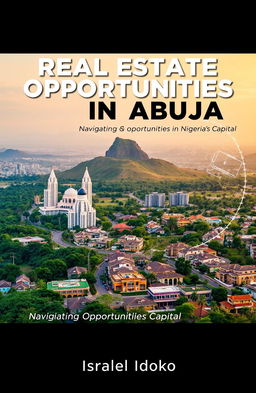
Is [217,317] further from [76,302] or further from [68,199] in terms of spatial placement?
[68,199]

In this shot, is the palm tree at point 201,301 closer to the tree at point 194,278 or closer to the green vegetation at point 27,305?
the tree at point 194,278

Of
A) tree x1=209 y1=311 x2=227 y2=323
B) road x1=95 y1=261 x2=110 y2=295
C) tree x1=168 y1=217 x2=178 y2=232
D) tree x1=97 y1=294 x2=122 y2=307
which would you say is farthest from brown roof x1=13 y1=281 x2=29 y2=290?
tree x1=168 y1=217 x2=178 y2=232

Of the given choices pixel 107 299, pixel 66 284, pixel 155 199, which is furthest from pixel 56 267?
pixel 155 199

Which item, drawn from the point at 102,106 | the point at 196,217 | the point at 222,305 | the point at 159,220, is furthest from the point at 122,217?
the point at 102,106

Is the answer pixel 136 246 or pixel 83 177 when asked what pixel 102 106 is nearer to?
pixel 136 246

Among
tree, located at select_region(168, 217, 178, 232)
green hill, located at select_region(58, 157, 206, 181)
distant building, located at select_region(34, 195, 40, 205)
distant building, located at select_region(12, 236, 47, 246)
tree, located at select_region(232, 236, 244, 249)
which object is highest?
green hill, located at select_region(58, 157, 206, 181)

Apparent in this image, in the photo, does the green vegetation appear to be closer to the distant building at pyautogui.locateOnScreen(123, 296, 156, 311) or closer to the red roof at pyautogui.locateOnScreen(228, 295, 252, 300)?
the distant building at pyautogui.locateOnScreen(123, 296, 156, 311)
